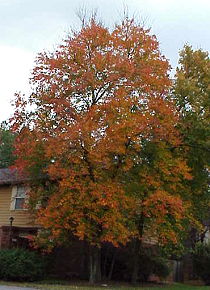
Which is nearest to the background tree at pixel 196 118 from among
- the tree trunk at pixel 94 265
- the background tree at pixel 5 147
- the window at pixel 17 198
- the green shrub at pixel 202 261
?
the tree trunk at pixel 94 265

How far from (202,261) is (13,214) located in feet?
42.9

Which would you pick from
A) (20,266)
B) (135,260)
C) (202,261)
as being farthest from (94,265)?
(202,261)

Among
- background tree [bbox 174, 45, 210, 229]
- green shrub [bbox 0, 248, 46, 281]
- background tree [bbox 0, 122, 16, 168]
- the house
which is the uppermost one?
background tree [bbox 0, 122, 16, 168]

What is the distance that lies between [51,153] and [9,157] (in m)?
36.1

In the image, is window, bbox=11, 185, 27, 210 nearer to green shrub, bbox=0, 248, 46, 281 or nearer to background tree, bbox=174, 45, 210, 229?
green shrub, bbox=0, 248, 46, 281

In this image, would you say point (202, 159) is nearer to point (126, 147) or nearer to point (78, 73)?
point (126, 147)

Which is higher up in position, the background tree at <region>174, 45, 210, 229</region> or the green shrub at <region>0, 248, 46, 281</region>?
the background tree at <region>174, 45, 210, 229</region>

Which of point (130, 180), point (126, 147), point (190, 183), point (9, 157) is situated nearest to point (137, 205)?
point (130, 180)

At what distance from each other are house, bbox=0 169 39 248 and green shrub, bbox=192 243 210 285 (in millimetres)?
11634

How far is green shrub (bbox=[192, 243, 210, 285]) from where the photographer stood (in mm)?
30578

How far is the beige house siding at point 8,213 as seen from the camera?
28.0 metres

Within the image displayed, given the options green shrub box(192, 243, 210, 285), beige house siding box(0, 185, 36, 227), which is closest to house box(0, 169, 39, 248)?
beige house siding box(0, 185, 36, 227)

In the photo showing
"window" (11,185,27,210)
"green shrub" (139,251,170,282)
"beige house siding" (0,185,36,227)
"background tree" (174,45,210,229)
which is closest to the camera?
"background tree" (174,45,210,229)

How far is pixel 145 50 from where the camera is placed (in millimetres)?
22516
